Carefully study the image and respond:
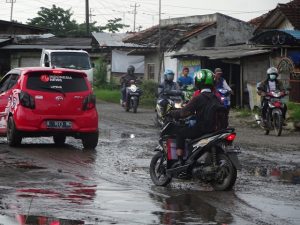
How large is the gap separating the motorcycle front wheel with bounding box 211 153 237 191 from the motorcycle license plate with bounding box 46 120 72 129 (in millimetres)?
5296

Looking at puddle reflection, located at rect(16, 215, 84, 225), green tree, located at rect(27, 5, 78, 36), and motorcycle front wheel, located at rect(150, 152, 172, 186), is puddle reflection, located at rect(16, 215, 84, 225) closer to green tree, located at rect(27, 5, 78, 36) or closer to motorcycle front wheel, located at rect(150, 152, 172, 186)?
motorcycle front wheel, located at rect(150, 152, 172, 186)

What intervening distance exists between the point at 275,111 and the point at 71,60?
53.5 feet

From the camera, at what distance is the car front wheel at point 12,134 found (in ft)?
45.3

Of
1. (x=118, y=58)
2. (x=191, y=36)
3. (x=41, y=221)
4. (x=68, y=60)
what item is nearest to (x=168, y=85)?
(x=41, y=221)

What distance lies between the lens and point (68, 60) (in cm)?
3238

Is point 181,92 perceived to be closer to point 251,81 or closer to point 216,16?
point 251,81

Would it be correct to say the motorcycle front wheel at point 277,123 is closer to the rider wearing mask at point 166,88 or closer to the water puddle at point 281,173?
the rider wearing mask at point 166,88

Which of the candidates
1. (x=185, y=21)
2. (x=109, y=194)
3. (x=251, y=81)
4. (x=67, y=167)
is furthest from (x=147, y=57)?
(x=109, y=194)

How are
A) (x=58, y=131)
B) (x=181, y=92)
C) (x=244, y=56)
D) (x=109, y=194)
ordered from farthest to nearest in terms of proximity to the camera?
(x=244, y=56), (x=181, y=92), (x=58, y=131), (x=109, y=194)

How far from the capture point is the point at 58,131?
13.8 m

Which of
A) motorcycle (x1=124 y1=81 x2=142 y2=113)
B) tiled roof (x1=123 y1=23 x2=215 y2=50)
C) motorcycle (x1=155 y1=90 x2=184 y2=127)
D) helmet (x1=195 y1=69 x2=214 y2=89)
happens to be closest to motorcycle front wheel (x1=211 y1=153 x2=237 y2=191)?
helmet (x1=195 y1=69 x2=214 y2=89)

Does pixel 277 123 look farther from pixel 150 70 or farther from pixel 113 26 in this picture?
pixel 113 26

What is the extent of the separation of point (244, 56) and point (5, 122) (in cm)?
1464

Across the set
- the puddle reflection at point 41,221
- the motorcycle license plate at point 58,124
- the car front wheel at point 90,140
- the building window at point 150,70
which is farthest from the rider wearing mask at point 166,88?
the building window at point 150,70
